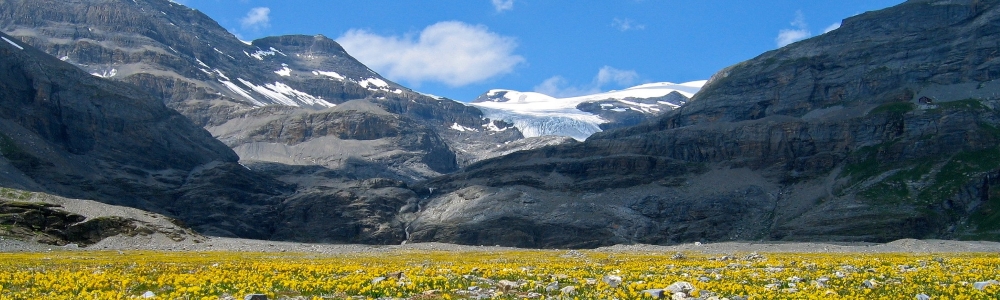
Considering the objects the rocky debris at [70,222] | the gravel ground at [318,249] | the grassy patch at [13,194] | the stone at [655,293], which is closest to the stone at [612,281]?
the stone at [655,293]

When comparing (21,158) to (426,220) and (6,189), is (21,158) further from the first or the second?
(426,220)

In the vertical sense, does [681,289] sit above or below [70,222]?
below

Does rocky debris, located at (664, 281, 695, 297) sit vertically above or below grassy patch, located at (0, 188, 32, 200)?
below

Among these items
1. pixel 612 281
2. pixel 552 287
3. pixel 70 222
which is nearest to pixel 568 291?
pixel 552 287

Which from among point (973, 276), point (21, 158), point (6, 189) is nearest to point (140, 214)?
point (6, 189)

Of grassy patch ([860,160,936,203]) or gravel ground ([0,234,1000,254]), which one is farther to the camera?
grassy patch ([860,160,936,203])

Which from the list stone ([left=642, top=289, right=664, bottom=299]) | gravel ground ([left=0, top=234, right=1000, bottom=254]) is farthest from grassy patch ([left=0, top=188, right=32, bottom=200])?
stone ([left=642, top=289, right=664, bottom=299])

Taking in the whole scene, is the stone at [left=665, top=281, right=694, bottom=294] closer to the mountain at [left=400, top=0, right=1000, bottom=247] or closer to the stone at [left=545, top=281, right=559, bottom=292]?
the stone at [left=545, top=281, right=559, bottom=292]

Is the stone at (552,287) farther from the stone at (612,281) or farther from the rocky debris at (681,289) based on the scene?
the rocky debris at (681,289)

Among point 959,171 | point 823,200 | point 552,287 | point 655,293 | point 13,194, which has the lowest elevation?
point 655,293

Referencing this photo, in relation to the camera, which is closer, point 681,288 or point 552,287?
point 681,288

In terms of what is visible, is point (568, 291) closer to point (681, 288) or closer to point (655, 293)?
point (655, 293)

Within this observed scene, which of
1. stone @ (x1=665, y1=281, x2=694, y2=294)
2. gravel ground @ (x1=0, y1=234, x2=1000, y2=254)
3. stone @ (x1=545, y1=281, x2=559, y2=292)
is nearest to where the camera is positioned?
stone @ (x1=665, y1=281, x2=694, y2=294)

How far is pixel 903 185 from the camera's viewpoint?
529 feet
